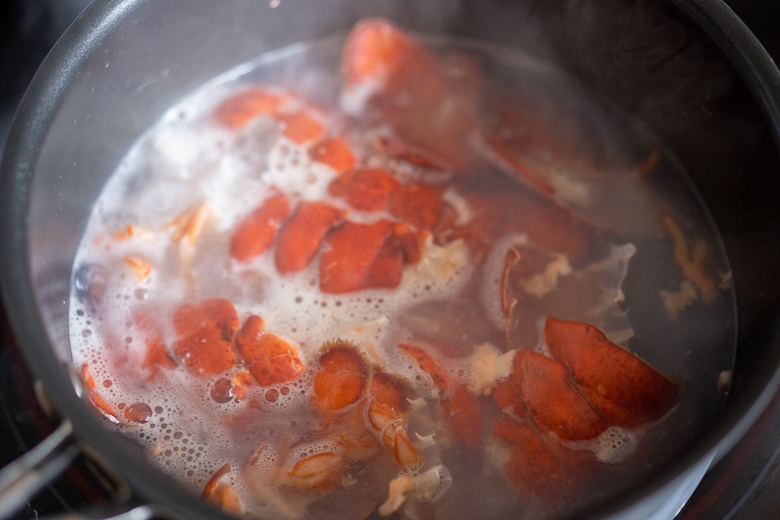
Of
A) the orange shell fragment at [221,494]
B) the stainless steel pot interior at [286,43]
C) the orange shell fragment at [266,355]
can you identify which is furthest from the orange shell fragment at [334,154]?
the orange shell fragment at [221,494]

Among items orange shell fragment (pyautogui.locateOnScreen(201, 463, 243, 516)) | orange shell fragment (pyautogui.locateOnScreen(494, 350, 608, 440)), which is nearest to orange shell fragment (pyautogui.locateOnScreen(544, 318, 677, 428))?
orange shell fragment (pyautogui.locateOnScreen(494, 350, 608, 440))

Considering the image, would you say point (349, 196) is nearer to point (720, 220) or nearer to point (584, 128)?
point (584, 128)

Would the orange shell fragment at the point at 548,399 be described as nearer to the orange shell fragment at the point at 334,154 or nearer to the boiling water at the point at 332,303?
the boiling water at the point at 332,303

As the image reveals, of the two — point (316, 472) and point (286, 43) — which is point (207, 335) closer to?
point (316, 472)

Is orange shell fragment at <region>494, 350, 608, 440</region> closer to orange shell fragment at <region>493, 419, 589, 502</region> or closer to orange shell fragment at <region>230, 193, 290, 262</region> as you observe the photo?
orange shell fragment at <region>493, 419, 589, 502</region>

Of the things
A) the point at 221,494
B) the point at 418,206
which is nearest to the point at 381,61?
the point at 418,206

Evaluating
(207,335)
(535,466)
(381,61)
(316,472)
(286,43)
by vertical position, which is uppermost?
(286,43)
